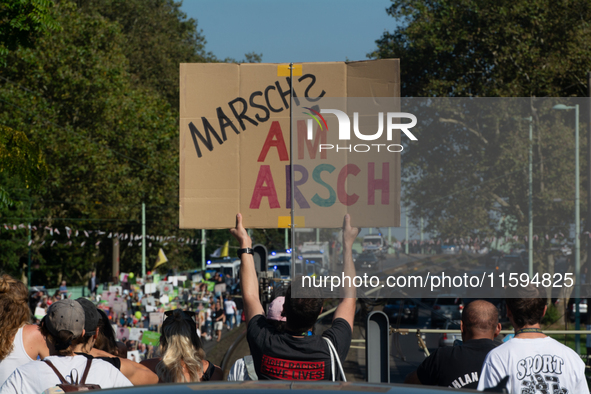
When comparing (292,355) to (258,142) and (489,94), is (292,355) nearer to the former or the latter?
(258,142)

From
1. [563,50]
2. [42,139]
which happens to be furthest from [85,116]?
[563,50]

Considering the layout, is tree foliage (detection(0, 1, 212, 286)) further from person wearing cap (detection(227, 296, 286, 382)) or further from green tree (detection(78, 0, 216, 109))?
person wearing cap (detection(227, 296, 286, 382))

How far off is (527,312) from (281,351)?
1.25 metres

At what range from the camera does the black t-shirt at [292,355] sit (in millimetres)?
3166

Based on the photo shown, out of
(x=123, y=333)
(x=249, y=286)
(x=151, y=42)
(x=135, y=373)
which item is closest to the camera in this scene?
(x=135, y=373)

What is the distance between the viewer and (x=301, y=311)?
125 inches

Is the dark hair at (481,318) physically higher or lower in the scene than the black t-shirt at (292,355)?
higher

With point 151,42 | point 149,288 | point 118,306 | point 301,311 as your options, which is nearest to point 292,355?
point 301,311

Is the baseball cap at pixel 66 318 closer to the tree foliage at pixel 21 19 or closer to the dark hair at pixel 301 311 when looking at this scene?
the dark hair at pixel 301 311

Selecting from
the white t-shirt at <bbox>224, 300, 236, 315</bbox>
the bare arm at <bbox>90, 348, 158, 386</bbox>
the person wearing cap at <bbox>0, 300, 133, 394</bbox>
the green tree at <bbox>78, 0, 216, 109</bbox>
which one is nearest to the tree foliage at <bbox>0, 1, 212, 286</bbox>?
the green tree at <bbox>78, 0, 216, 109</bbox>

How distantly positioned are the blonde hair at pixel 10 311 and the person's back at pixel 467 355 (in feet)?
7.66

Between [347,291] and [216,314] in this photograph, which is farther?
[216,314]

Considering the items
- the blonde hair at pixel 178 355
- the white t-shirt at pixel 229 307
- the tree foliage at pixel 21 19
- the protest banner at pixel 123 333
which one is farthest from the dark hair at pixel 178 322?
the white t-shirt at pixel 229 307

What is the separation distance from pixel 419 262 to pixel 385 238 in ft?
1.09
